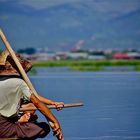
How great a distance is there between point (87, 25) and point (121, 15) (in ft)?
34.4

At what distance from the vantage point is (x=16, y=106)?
6914 mm

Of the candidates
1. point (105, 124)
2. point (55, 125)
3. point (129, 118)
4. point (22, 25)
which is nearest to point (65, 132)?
point (105, 124)

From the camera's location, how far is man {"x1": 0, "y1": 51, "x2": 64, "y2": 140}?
6855 mm

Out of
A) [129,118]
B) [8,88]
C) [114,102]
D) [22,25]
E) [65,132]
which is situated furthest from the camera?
[22,25]

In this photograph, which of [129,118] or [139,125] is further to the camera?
[129,118]

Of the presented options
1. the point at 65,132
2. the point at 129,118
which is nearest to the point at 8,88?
the point at 65,132

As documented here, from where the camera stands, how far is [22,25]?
147250 mm

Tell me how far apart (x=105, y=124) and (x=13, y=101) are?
413cm

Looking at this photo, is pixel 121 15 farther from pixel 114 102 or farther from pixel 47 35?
pixel 114 102

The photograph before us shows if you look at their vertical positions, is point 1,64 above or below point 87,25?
above

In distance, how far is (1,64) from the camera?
6949mm

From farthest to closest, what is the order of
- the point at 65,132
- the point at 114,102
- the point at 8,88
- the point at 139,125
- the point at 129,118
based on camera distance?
the point at 114,102, the point at 129,118, the point at 139,125, the point at 65,132, the point at 8,88

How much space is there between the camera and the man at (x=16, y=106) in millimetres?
6855

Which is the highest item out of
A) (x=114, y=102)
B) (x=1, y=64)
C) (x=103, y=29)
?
(x=1, y=64)
